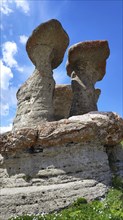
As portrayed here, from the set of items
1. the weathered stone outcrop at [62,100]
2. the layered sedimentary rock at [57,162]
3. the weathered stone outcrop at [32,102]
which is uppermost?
the weathered stone outcrop at [62,100]

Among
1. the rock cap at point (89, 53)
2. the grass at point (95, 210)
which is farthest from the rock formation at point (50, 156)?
the rock cap at point (89, 53)

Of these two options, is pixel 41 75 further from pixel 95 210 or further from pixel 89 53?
pixel 95 210

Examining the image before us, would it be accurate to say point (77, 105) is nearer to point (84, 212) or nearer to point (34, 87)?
point (34, 87)

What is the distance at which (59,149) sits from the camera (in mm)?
15328

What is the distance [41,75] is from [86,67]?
353cm

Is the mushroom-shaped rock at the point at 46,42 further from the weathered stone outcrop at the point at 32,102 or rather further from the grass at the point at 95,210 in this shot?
the grass at the point at 95,210

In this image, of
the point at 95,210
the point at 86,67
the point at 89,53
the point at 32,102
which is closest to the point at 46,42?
the point at 89,53

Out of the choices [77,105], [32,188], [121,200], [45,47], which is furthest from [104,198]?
[45,47]

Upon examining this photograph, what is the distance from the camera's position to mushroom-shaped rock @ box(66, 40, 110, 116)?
20328 mm

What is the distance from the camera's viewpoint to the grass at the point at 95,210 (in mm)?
10977

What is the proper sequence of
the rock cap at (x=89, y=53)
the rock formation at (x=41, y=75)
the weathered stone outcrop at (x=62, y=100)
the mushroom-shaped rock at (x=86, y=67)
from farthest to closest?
the weathered stone outcrop at (x=62, y=100)
the rock cap at (x=89, y=53)
the mushroom-shaped rock at (x=86, y=67)
the rock formation at (x=41, y=75)

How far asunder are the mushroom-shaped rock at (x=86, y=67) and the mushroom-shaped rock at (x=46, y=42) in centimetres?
113

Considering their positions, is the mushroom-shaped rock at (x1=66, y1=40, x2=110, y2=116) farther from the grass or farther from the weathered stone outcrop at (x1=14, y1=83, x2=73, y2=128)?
the grass

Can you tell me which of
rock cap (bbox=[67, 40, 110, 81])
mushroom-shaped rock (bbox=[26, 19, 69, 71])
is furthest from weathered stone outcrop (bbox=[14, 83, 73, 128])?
rock cap (bbox=[67, 40, 110, 81])
